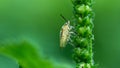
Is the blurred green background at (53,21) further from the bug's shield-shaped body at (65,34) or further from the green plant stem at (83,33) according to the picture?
the green plant stem at (83,33)

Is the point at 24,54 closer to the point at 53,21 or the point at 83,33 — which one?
the point at 83,33

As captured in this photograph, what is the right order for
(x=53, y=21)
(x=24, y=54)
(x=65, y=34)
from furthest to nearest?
(x=53, y=21) → (x=65, y=34) → (x=24, y=54)

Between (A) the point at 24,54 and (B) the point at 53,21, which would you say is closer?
(A) the point at 24,54

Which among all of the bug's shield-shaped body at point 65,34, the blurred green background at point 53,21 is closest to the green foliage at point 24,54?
the bug's shield-shaped body at point 65,34

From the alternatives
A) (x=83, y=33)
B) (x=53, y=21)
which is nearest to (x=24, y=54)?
(x=83, y=33)

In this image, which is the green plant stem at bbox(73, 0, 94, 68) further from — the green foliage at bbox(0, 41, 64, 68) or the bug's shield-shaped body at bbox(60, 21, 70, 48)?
the bug's shield-shaped body at bbox(60, 21, 70, 48)

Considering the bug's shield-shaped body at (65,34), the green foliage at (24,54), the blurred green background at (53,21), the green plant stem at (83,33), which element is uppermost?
the blurred green background at (53,21)

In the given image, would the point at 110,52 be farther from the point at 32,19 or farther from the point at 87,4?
the point at 87,4

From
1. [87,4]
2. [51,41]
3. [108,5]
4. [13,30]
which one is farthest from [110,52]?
[87,4]

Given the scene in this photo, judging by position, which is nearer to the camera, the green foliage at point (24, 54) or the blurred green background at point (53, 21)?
the green foliage at point (24, 54)
